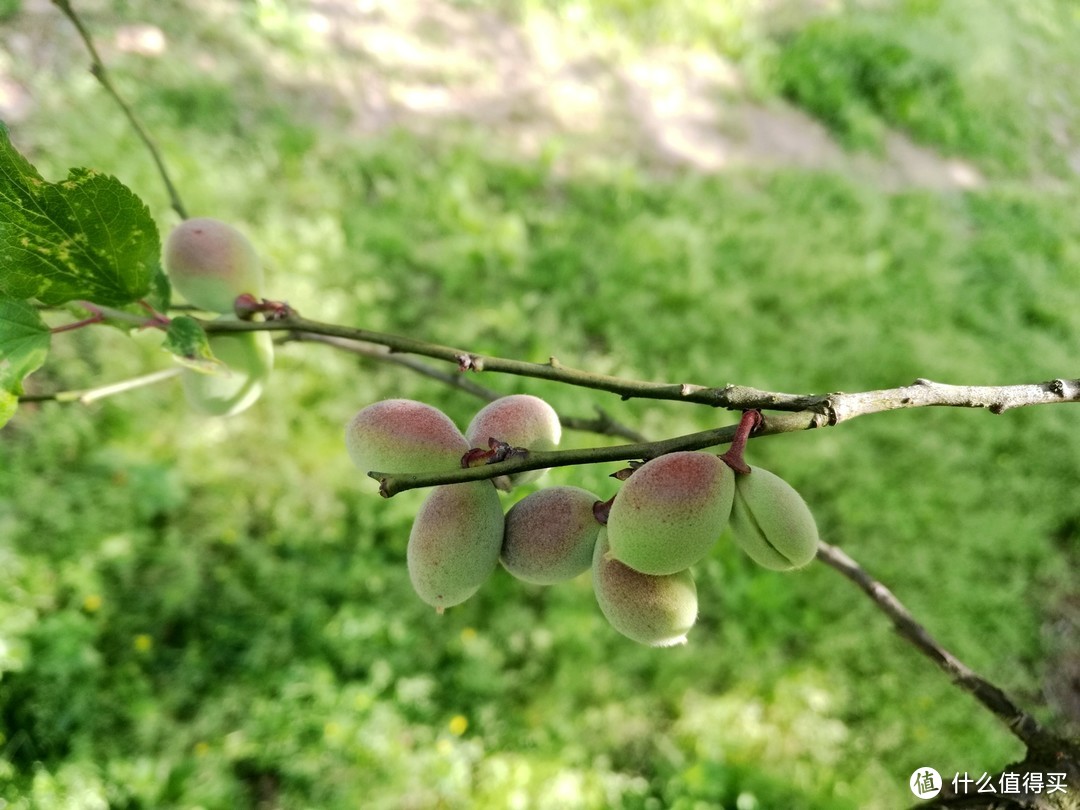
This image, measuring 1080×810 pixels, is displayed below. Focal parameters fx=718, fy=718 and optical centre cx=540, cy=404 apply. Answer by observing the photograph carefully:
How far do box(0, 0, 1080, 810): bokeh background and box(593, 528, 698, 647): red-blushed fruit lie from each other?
419mm

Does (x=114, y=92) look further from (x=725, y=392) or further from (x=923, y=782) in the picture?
(x=923, y=782)

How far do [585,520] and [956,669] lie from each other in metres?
0.56

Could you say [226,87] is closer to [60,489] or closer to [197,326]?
[60,489]

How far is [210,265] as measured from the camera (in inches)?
36.8

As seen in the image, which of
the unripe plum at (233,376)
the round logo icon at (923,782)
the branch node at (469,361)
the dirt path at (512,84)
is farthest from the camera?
the dirt path at (512,84)

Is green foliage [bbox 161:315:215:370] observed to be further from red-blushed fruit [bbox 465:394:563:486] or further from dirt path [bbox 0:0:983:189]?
dirt path [bbox 0:0:983:189]

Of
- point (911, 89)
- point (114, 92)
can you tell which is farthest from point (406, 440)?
point (911, 89)

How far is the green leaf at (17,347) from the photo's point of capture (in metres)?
0.71

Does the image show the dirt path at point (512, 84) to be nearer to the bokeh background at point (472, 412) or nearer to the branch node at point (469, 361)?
the bokeh background at point (472, 412)

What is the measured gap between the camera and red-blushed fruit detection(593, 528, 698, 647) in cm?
70

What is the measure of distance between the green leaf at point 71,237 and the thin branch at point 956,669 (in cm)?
98

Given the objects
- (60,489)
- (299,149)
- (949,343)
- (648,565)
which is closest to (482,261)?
(299,149)

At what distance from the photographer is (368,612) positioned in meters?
2.27

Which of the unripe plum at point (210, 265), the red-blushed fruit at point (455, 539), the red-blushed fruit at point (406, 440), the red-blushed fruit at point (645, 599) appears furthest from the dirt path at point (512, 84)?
the red-blushed fruit at point (645, 599)
